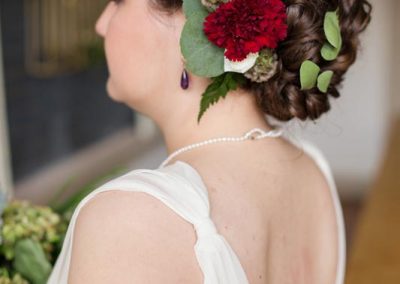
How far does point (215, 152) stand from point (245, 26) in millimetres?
186

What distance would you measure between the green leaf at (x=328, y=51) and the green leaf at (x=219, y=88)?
129 mm

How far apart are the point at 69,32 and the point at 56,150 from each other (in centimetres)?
61

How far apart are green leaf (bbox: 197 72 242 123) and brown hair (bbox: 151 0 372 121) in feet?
0.09

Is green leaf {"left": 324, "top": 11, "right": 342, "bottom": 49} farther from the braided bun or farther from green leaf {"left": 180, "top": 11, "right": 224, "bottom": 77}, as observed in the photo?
green leaf {"left": 180, "top": 11, "right": 224, "bottom": 77}

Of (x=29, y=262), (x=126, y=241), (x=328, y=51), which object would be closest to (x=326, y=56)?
(x=328, y=51)

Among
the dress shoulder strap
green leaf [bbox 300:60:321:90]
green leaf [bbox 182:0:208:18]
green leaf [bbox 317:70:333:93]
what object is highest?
green leaf [bbox 182:0:208:18]

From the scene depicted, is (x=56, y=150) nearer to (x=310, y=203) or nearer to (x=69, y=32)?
(x=69, y=32)

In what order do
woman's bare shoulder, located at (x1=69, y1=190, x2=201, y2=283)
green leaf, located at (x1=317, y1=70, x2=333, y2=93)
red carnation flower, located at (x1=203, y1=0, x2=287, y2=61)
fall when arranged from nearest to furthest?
1. woman's bare shoulder, located at (x1=69, y1=190, x2=201, y2=283)
2. red carnation flower, located at (x1=203, y1=0, x2=287, y2=61)
3. green leaf, located at (x1=317, y1=70, x2=333, y2=93)

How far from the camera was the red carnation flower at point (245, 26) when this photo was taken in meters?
1.01

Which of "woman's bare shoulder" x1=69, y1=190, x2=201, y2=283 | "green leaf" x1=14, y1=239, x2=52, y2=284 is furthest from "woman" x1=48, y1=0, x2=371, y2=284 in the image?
"green leaf" x1=14, y1=239, x2=52, y2=284

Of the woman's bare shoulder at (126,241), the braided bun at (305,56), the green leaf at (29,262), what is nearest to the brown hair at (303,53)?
the braided bun at (305,56)

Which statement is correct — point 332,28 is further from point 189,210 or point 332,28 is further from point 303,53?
point 189,210

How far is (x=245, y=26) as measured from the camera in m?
1.02

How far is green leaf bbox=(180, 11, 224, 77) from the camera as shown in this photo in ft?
3.41
